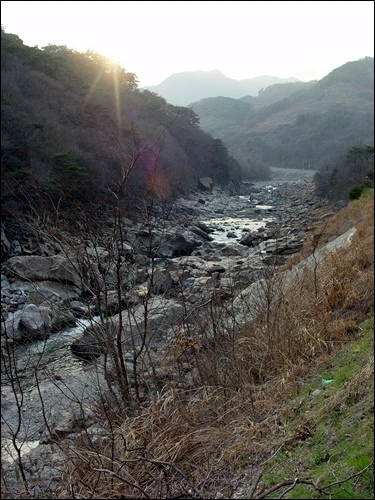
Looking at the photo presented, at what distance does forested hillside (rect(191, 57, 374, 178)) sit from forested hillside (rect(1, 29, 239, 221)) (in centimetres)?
2015

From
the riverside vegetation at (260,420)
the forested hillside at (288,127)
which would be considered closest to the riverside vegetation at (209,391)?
the riverside vegetation at (260,420)

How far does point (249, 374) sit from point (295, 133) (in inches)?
3122

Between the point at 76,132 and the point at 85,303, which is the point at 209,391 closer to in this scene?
the point at 85,303

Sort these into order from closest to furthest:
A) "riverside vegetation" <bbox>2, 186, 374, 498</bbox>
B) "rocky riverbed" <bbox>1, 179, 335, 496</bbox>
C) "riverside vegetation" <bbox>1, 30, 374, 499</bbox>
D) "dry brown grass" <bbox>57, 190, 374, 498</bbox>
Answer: "riverside vegetation" <bbox>2, 186, 374, 498</bbox> < "riverside vegetation" <bbox>1, 30, 374, 499</bbox> < "dry brown grass" <bbox>57, 190, 374, 498</bbox> < "rocky riverbed" <bbox>1, 179, 335, 496</bbox>

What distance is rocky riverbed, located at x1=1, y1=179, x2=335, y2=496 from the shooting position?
451 cm

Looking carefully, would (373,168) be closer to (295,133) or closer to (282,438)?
(282,438)

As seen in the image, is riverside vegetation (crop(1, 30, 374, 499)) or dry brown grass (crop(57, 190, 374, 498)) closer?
riverside vegetation (crop(1, 30, 374, 499))

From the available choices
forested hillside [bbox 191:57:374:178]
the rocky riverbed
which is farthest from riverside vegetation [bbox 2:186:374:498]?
forested hillside [bbox 191:57:374:178]

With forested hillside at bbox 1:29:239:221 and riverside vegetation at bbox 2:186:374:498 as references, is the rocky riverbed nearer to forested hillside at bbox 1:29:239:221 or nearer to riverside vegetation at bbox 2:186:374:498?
riverside vegetation at bbox 2:186:374:498

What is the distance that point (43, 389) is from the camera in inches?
260

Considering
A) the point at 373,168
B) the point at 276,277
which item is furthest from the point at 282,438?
the point at 276,277

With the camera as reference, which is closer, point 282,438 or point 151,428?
point 282,438

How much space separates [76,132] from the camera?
21.4 metres

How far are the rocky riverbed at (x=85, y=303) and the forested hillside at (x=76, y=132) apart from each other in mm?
1297
